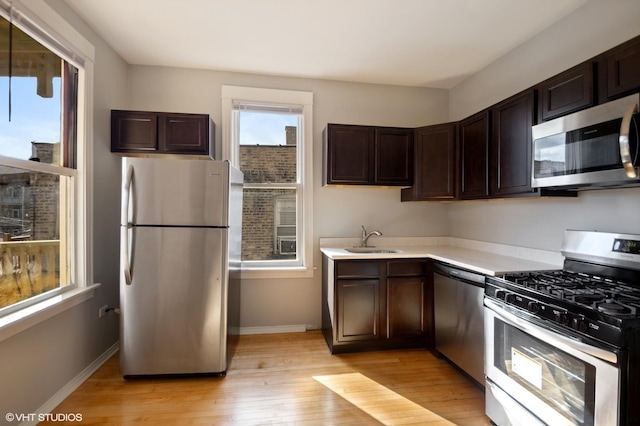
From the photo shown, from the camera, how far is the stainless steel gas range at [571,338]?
3.94 ft

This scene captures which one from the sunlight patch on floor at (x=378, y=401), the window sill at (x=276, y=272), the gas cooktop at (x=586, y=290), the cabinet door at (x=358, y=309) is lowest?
the sunlight patch on floor at (x=378, y=401)

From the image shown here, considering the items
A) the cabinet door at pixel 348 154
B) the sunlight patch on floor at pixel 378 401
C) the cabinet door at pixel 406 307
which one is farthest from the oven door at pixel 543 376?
the cabinet door at pixel 348 154

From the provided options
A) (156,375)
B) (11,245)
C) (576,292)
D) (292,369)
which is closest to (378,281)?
(292,369)

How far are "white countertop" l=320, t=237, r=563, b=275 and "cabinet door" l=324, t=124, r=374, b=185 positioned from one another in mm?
757

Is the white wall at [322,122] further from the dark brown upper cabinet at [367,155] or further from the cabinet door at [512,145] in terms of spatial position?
the cabinet door at [512,145]

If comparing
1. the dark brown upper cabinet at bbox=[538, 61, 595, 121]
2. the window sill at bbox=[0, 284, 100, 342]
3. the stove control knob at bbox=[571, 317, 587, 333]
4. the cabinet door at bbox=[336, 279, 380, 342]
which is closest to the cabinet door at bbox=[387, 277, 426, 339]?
the cabinet door at bbox=[336, 279, 380, 342]

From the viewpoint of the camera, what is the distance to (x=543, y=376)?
1536 mm

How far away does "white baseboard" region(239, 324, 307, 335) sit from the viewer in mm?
3199

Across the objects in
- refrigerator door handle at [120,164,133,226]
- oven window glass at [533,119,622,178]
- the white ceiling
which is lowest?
refrigerator door handle at [120,164,133,226]

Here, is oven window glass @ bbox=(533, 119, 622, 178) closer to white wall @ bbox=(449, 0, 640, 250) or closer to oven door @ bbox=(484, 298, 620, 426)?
white wall @ bbox=(449, 0, 640, 250)

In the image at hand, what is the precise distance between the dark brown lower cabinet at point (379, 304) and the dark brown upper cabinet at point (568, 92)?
5.12 feet

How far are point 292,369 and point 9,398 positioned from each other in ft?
5.80

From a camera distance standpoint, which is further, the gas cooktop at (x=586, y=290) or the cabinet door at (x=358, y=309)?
the cabinet door at (x=358, y=309)

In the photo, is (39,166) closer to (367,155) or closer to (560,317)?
(367,155)
